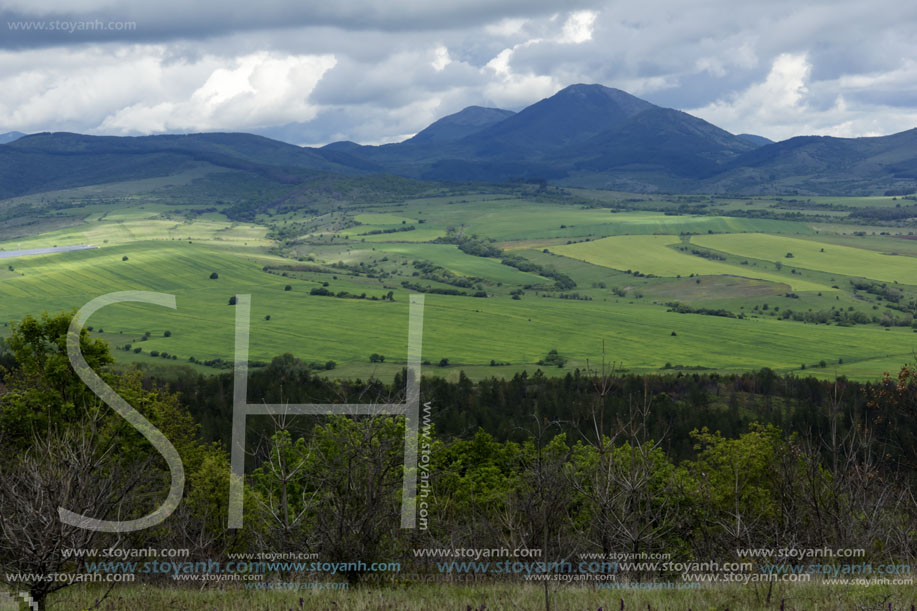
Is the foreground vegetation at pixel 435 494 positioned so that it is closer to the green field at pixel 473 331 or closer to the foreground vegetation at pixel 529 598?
the foreground vegetation at pixel 529 598

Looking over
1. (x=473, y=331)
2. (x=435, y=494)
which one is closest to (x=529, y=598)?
(x=435, y=494)

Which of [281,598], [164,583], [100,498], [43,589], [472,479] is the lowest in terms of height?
[472,479]

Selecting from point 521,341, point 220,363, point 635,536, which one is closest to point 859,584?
point 635,536

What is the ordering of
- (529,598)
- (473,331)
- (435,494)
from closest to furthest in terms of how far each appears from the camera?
(529,598), (435,494), (473,331)

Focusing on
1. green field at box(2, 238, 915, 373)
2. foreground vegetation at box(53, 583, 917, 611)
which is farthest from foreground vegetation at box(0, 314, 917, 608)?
green field at box(2, 238, 915, 373)

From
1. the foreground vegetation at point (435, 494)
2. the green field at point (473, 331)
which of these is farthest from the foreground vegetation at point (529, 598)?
the green field at point (473, 331)

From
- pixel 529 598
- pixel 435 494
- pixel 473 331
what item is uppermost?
pixel 529 598

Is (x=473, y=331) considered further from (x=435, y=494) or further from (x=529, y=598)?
(x=529, y=598)

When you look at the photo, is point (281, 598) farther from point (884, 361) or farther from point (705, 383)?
point (884, 361)

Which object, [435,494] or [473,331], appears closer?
[435,494]

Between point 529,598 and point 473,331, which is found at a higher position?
point 529,598

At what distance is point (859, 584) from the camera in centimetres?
1415

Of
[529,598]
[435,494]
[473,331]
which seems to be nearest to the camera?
[529,598]

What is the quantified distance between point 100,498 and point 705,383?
11376cm
